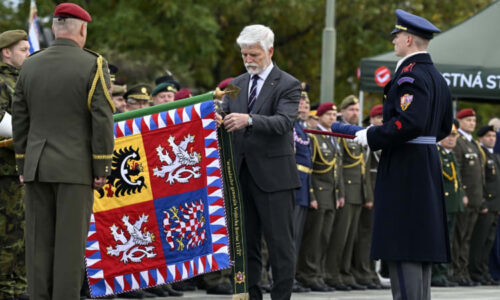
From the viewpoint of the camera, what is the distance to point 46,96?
21.6 feet

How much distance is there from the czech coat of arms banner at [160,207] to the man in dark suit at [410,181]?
1.55 metres

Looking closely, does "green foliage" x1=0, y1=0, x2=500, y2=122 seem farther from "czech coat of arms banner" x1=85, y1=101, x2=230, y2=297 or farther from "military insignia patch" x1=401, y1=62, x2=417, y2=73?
"military insignia patch" x1=401, y1=62, x2=417, y2=73

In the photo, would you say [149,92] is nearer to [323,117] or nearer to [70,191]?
[323,117]

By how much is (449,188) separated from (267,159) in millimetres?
6337

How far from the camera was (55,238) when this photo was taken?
21.7 feet

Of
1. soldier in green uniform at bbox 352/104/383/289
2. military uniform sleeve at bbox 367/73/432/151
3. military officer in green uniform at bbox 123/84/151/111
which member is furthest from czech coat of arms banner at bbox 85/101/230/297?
soldier in green uniform at bbox 352/104/383/289

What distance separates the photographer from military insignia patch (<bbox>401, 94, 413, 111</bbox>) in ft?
22.4

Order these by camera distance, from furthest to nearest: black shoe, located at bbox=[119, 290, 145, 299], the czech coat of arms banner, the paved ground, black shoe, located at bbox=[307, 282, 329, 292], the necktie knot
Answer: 1. black shoe, located at bbox=[307, 282, 329, 292]
2. the paved ground
3. black shoe, located at bbox=[119, 290, 145, 299]
4. the czech coat of arms banner
5. the necktie knot

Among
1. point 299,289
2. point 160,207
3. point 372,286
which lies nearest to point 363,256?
point 372,286

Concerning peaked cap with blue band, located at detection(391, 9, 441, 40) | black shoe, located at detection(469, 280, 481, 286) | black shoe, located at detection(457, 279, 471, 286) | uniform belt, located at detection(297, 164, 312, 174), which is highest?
peaked cap with blue band, located at detection(391, 9, 441, 40)

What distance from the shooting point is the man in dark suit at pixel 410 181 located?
693 cm

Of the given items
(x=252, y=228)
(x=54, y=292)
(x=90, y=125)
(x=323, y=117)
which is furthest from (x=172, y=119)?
(x=323, y=117)

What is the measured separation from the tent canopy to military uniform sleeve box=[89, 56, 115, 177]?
7.67 m

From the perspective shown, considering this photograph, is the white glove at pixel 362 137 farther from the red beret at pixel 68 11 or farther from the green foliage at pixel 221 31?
the green foliage at pixel 221 31
